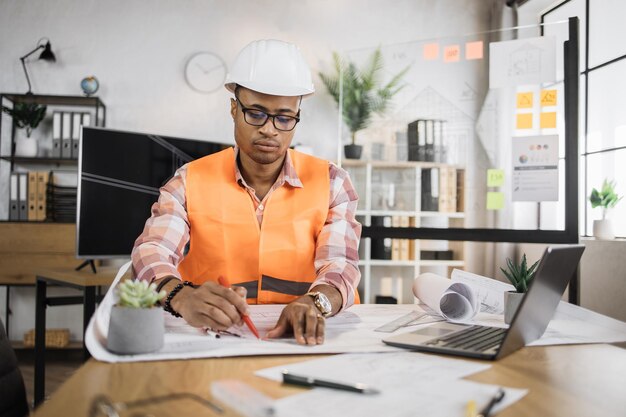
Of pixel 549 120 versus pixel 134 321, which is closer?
pixel 134 321

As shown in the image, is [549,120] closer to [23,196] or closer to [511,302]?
[511,302]

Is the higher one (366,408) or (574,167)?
(574,167)

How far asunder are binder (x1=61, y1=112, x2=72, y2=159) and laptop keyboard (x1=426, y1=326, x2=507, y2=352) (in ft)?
12.1

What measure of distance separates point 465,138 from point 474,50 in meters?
0.46

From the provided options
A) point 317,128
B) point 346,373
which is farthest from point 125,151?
point 346,373

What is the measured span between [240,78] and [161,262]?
54cm

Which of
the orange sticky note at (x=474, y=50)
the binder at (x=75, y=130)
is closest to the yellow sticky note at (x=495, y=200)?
the orange sticky note at (x=474, y=50)

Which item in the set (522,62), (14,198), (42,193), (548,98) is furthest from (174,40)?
(548,98)

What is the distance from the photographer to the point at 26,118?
409cm

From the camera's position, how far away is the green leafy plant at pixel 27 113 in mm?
4066

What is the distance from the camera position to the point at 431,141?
3.12 metres

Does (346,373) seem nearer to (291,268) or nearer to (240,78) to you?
(291,268)

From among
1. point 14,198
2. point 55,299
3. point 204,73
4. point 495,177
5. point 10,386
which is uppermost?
point 204,73

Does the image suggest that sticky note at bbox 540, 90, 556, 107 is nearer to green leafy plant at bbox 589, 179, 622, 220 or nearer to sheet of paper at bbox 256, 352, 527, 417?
green leafy plant at bbox 589, 179, 622, 220
